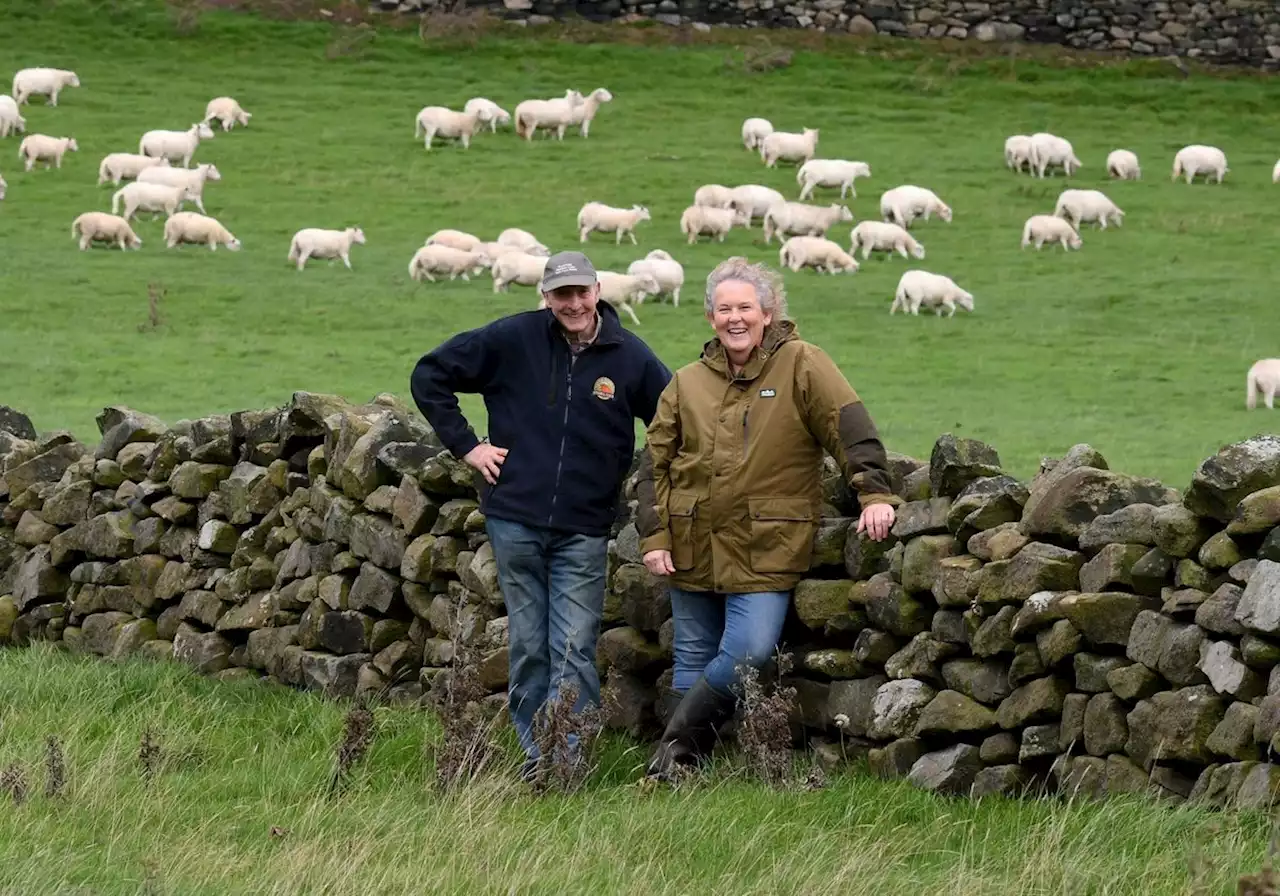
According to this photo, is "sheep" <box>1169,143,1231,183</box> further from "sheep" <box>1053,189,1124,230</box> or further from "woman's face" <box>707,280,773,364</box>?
"woman's face" <box>707,280,773,364</box>

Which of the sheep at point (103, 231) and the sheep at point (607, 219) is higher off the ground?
the sheep at point (607, 219)

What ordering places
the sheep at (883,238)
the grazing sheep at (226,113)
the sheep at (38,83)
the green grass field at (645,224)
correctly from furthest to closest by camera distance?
the sheep at (38,83)
the grazing sheep at (226,113)
the sheep at (883,238)
the green grass field at (645,224)

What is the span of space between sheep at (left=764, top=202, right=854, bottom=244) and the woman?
68.7ft

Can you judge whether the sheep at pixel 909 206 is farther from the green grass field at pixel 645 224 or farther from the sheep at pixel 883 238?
the sheep at pixel 883 238

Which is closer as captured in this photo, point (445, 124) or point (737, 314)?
point (737, 314)

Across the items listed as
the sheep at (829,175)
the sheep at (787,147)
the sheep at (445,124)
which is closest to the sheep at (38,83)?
the sheep at (445,124)

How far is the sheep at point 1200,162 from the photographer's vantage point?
107 ft

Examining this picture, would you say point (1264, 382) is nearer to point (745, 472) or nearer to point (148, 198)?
point (745, 472)

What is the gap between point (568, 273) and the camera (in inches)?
300

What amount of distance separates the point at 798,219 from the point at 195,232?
334 inches

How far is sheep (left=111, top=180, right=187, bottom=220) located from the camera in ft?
92.9

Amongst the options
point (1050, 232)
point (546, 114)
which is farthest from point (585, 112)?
point (1050, 232)

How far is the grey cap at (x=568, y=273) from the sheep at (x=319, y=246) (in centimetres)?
1872

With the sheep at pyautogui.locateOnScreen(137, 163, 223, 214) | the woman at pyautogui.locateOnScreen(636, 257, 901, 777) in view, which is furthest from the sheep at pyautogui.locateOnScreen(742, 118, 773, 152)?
the woman at pyautogui.locateOnScreen(636, 257, 901, 777)
